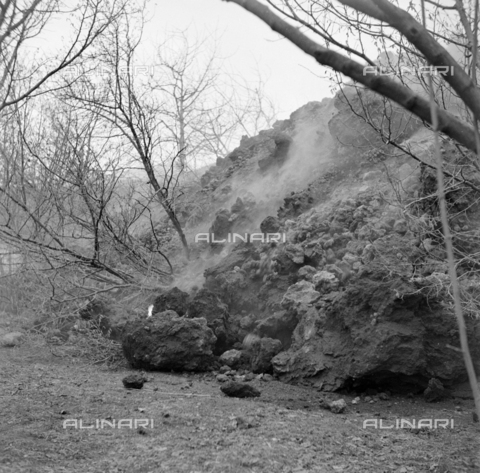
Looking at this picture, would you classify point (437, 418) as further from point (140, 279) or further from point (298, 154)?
point (298, 154)

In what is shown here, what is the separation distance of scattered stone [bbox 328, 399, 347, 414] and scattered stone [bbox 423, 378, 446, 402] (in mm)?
670

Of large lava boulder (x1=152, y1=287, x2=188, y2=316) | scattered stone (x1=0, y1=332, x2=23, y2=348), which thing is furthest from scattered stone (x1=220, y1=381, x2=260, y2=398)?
scattered stone (x1=0, y1=332, x2=23, y2=348)

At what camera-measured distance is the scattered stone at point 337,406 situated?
444 centimetres

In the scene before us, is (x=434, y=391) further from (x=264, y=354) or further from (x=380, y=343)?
(x=264, y=354)

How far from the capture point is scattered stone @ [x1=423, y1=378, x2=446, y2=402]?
4590mm

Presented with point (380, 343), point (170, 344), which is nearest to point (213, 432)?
point (380, 343)

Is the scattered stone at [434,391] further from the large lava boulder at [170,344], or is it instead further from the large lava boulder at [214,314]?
the large lava boulder at [214,314]

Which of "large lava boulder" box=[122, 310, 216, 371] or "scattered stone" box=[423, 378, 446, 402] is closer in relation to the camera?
"scattered stone" box=[423, 378, 446, 402]

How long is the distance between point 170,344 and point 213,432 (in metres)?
1.97

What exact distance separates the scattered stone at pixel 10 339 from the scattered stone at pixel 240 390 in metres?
3.68

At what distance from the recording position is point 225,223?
896 cm

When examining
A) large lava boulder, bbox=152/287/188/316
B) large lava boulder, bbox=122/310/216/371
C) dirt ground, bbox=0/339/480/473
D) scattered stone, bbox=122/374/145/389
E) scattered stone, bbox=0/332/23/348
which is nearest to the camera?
dirt ground, bbox=0/339/480/473

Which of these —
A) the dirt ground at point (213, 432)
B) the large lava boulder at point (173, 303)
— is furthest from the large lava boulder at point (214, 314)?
the dirt ground at point (213, 432)

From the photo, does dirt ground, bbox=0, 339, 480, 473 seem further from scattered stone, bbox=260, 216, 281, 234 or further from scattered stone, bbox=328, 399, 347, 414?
scattered stone, bbox=260, 216, 281, 234
